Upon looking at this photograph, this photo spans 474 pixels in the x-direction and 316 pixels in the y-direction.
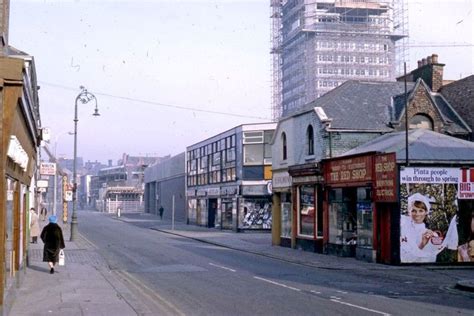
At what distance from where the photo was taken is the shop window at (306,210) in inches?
1355

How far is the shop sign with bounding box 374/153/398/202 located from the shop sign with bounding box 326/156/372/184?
1.72 feet

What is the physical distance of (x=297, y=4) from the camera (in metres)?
159

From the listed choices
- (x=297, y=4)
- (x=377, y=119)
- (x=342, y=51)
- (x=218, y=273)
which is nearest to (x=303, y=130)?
(x=377, y=119)

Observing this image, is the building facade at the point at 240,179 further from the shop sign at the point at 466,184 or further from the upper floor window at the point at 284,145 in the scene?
the shop sign at the point at 466,184

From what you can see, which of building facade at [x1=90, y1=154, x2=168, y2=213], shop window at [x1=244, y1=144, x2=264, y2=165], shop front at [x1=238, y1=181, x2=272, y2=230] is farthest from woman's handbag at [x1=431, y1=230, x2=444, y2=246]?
building facade at [x1=90, y1=154, x2=168, y2=213]

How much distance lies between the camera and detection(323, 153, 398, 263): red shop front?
89.6ft

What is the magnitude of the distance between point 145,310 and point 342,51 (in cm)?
13968

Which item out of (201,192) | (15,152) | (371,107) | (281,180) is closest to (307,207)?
(281,180)

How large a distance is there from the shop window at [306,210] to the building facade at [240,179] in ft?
39.5

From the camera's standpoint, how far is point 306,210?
35.4m

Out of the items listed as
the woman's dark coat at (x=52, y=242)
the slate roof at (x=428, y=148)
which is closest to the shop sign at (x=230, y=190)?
the slate roof at (x=428, y=148)

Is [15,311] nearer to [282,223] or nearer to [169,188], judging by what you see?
[282,223]

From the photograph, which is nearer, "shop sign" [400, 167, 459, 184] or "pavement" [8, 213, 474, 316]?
"pavement" [8, 213, 474, 316]

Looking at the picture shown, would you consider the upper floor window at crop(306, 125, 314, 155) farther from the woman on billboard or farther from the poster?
the woman on billboard
